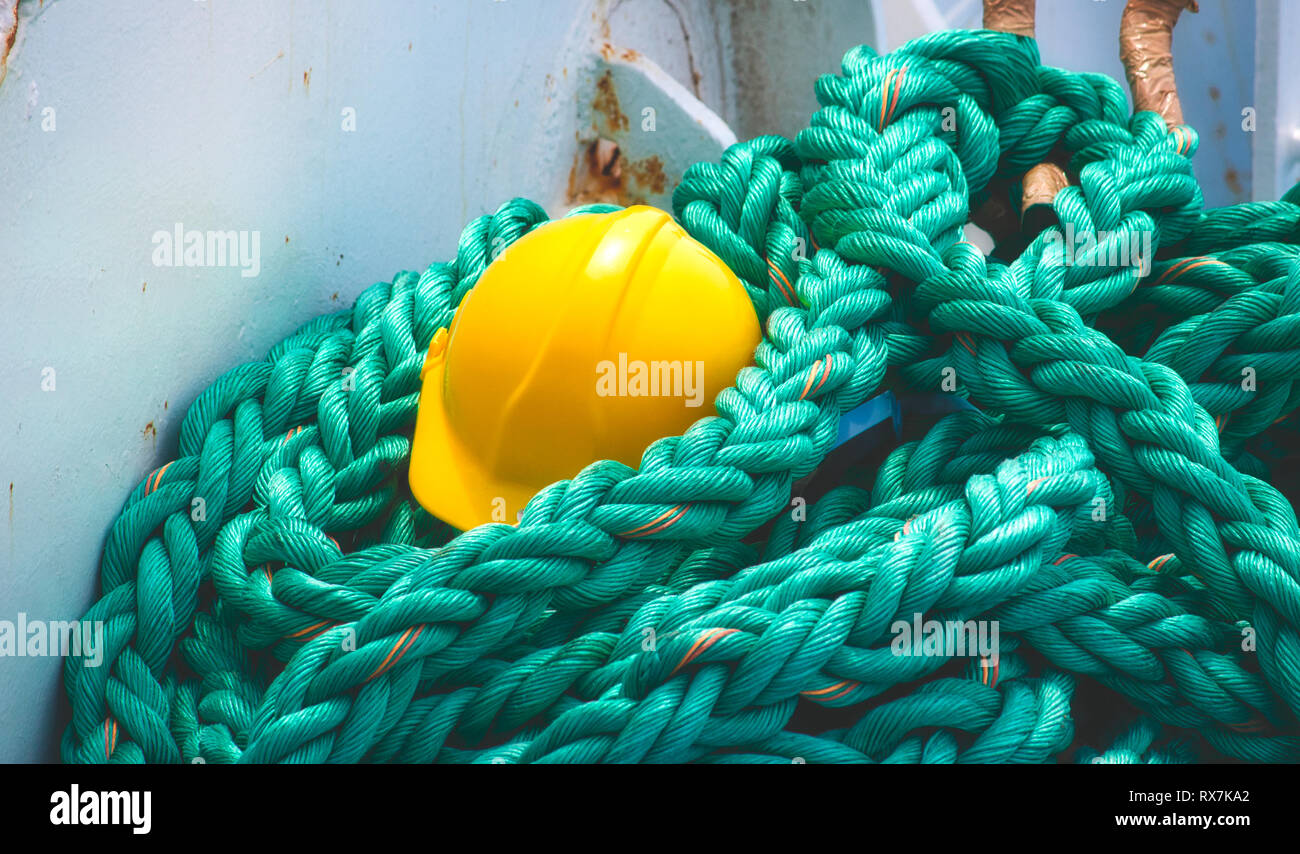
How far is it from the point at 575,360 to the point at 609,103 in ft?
2.81

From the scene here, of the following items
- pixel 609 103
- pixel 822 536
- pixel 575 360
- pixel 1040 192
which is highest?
pixel 609 103

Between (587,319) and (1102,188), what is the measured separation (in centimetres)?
58

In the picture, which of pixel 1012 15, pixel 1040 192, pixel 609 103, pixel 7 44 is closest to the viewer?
pixel 7 44

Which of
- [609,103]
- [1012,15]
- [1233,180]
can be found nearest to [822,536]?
[1012,15]

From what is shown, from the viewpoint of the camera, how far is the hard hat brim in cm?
105

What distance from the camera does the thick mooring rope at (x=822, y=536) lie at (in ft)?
2.74

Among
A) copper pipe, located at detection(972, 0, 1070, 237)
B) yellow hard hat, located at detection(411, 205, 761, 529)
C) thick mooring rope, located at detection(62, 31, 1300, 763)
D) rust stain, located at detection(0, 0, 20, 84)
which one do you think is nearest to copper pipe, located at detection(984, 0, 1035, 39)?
copper pipe, located at detection(972, 0, 1070, 237)

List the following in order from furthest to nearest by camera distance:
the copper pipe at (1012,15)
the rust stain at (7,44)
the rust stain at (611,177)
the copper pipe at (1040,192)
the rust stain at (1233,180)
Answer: the rust stain at (1233,180) < the rust stain at (611,177) < the copper pipe at (1012,15) < the copper pipe at (1040,192) < the rust stain at (7,44)

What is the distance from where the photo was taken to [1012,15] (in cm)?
145

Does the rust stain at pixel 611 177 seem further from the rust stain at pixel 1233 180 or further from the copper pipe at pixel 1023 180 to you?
the rust stain at pixel 1233 180

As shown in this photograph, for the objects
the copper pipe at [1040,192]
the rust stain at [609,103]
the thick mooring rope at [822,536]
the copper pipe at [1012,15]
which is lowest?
the thick mooring rope at [822,536]

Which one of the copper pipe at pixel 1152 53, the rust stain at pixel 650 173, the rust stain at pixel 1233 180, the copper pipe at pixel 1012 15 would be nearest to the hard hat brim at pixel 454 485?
the rust stain at pixel 650 173

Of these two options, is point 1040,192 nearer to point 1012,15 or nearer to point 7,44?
point 1012,15
